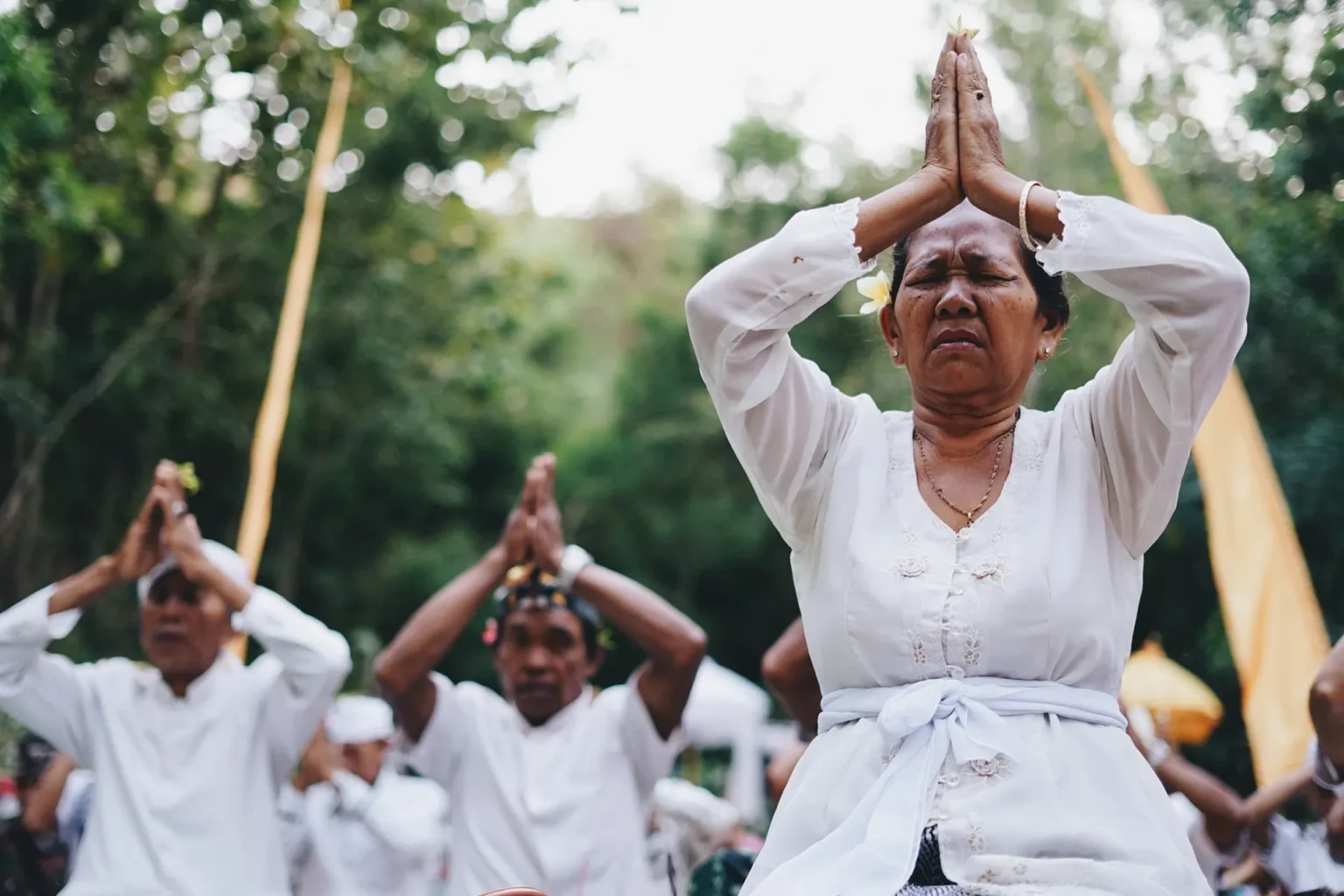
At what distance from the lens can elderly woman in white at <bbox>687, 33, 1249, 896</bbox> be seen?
247cm

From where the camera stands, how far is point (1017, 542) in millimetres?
2648

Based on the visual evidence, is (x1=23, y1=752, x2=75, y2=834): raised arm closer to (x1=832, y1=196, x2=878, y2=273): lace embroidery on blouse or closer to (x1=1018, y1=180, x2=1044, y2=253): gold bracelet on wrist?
(x1=832, y1=196, x2=878, y2=273): lace embroidery on blouse

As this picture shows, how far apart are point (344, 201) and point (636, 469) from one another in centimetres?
775

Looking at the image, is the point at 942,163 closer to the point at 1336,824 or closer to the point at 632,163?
the point at 1336,824

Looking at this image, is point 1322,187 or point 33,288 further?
point 33,288

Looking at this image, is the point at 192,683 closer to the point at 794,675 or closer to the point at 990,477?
the point at 794,675

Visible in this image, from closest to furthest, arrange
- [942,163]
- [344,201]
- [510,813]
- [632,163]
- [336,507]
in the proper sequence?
1. [942,163]
2. [510,813]
3. [344,201]
4. [336,507]
5. [632,163]

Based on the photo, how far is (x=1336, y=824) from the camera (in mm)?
5512

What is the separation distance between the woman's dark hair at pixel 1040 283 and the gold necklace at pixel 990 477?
0.23 meters

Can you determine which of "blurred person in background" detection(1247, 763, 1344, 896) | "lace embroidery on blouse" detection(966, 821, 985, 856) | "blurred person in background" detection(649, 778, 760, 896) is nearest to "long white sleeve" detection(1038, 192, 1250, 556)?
"lace embroidery on blouse" detection(966, 821, 985, 856)

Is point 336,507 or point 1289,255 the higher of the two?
point 1289,255

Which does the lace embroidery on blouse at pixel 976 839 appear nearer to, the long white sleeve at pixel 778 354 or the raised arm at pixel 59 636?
the long white sleeve at pixel 778 354

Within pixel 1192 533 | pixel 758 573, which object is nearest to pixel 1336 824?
pixel 1192 533

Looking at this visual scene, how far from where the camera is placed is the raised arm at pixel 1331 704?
3.86 m
